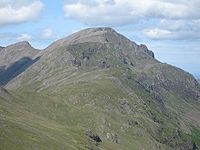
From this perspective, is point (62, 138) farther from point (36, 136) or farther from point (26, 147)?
point (26, 147)

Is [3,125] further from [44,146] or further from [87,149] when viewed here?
[87,149]

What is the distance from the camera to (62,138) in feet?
643

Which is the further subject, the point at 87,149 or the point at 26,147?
the point at 87,149

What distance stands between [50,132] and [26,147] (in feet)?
160

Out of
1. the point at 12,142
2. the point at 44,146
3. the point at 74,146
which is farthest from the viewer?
the point at 74,146

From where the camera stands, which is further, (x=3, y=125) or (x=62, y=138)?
(x=62, y=138)

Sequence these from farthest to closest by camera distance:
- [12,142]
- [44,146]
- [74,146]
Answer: [74,146]
[44,146]
[12,142]

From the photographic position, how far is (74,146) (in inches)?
7426

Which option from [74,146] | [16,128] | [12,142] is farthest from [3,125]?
[74,146]

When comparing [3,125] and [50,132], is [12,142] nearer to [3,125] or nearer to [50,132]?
[3,125]

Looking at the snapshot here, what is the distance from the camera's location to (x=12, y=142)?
146m

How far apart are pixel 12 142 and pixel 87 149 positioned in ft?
186

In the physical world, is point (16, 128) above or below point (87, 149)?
above

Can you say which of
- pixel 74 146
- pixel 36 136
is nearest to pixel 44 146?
pixel 36 136
